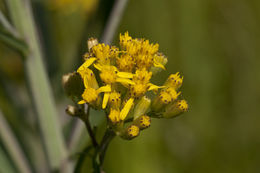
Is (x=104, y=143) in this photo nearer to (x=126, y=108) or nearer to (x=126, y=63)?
(x=126, y=108)

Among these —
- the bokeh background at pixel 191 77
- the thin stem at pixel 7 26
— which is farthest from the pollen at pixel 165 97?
the bokeh background at pixel 191 77

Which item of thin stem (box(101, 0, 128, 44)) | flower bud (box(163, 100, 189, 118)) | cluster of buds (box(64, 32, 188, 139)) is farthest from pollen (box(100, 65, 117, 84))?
thin stem (box(101, 0, 128, 44))

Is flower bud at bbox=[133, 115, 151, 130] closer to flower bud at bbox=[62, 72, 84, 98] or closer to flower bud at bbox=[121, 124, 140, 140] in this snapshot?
flower bud at bbox=[121, 124, 140, 140]

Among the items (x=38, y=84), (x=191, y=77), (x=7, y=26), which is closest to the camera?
(x=7, y=26)

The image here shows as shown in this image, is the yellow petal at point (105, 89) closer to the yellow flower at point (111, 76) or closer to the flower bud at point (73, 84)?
the yellow flower at point (111, 76)

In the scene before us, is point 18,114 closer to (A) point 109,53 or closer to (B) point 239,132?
(A) point 109,53

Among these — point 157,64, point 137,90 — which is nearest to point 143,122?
point 137,90

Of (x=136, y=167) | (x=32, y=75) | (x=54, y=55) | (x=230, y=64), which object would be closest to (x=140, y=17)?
(x=230, y=64)
